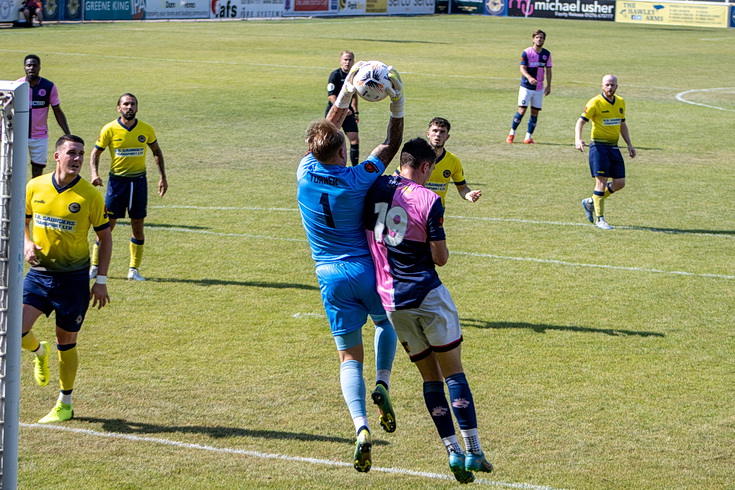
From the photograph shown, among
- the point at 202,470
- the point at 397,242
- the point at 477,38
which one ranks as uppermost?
the point at 477,38

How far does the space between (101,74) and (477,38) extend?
26488 mm

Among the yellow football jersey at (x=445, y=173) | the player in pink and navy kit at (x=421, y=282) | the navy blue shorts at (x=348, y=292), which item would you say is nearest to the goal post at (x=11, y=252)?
the navy blue shorts at (x=348, y=292)

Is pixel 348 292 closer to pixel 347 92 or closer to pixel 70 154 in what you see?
pixel 347 92

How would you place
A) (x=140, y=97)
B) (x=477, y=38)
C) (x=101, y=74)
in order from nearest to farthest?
1. (x=140, y=97)
2. (x=101, y=74)
3. (x=477, y=38)

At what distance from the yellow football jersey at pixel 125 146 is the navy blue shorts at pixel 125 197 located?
10 cm

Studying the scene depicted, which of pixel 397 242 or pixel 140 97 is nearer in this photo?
pixel 397 242

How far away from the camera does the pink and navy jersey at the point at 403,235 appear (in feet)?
22.6

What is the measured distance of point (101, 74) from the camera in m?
34.2

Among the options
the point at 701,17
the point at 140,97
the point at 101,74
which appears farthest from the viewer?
the point at 701,17

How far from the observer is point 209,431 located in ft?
27.1

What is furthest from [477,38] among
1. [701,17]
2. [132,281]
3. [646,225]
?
[132,281]

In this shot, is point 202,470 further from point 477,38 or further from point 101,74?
point 477,38

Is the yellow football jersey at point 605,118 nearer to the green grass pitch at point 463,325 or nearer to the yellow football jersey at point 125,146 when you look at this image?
the green grass pitch at point 463,325

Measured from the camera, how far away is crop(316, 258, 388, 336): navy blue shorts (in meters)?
7.25
